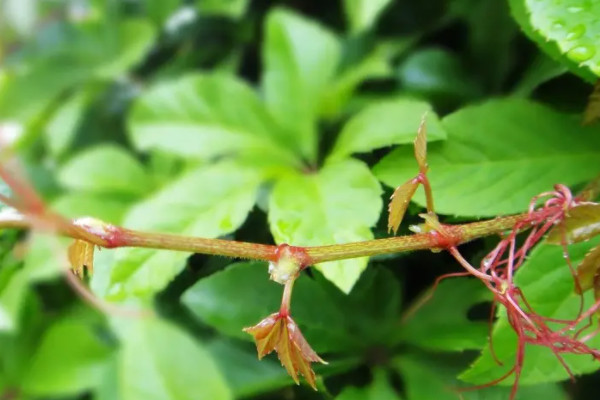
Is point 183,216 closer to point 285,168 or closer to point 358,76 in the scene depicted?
point 285,168

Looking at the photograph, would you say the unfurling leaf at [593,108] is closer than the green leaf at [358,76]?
Yes

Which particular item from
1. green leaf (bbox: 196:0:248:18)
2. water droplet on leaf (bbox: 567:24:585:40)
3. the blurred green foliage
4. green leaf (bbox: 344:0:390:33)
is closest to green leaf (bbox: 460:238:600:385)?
the blurred green foliage

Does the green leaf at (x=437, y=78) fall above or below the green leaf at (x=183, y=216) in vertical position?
above

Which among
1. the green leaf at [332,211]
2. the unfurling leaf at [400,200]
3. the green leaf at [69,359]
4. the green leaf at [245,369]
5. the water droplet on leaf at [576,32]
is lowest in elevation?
the green leaf at [69,359]

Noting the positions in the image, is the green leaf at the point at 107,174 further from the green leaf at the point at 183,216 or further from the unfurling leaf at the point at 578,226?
the unfurling leaf at the point at 578,226

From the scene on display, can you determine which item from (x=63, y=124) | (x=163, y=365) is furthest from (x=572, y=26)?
(x=63, y=124)

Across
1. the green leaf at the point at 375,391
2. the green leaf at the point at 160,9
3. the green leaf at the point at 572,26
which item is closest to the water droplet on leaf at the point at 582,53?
the green leaf at the point at 572,26

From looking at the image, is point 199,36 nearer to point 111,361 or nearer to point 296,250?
point 111,361
